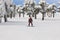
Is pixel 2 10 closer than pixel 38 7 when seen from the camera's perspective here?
Yes

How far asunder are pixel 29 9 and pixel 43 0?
679cm

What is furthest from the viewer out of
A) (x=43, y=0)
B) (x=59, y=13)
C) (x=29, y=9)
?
(x=59, y=13)

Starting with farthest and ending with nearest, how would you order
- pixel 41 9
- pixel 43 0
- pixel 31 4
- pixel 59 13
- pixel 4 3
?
1. pixel 59 13
2. pixel 31 4
3. pixel 43 0
4. pixel 41 9
5. pixel 4 3

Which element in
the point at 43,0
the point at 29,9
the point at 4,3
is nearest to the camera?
the point at 4,3

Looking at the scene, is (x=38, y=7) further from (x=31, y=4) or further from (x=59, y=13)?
(x=59, y=13)

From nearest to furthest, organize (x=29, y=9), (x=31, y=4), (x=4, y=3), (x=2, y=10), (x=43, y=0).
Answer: (x=2, y=10), (x=4, y=3), (x=43, y=0), (x=29, y=9), (x=31, y=4)

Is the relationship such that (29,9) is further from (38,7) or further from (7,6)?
(7,6)

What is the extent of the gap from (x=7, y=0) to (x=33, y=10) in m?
20.0

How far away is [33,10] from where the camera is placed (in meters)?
61.7

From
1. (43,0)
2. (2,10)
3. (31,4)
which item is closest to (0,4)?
(2,10)

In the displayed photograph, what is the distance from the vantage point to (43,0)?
59906 mm

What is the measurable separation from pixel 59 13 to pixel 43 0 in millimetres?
62230

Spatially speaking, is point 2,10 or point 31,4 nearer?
point 2,10

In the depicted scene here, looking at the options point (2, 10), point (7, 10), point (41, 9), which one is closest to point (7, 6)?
point (7, 10)
